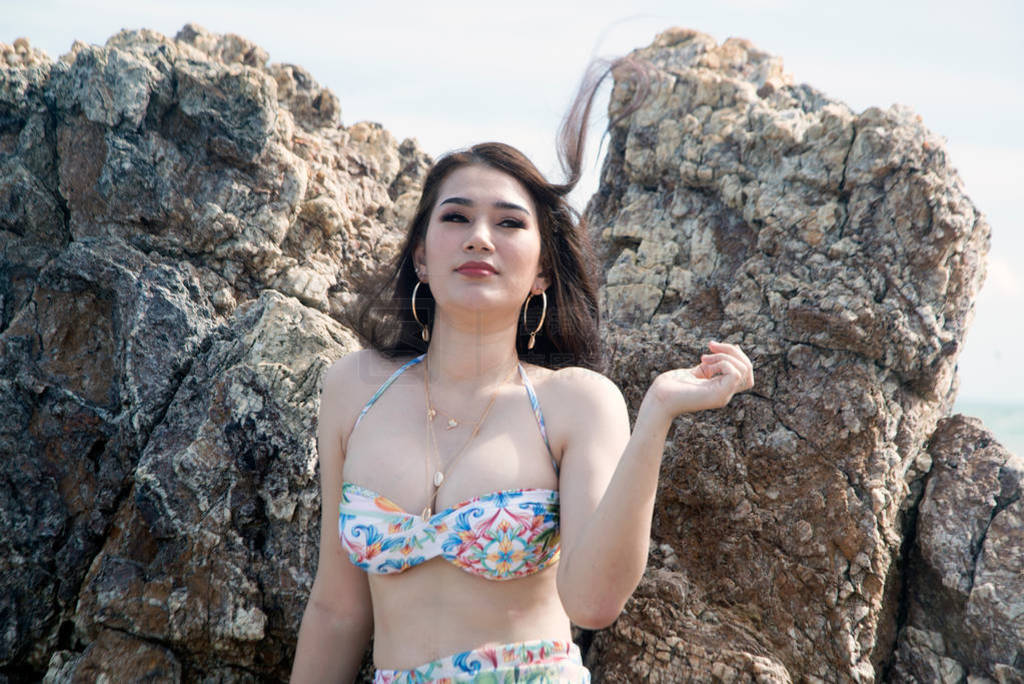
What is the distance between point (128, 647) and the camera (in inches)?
110

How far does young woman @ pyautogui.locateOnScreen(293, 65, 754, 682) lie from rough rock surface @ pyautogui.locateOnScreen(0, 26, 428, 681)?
0.28 metres

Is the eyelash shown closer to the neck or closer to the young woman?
the young woman

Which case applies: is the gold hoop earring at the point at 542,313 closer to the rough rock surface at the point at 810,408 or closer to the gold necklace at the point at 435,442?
the gold necklace at the point at 435,442

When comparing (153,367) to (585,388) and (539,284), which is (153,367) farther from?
(585,388)

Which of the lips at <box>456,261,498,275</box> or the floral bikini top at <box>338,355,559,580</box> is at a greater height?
the lips at <box>456,261,498,275</box>

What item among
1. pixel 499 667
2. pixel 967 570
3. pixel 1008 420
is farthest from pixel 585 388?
pixel 1008 420

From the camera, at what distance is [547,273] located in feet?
9.95

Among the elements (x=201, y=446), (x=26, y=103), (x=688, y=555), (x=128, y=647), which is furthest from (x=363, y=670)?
(x=26, y=103)

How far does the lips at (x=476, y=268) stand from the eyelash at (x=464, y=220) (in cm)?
19

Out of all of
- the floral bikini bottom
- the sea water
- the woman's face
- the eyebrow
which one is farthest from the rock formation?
the sea water

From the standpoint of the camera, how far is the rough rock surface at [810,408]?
2.96 m

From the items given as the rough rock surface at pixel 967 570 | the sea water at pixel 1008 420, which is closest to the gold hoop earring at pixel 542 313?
the rough rock surface at pixel 967 570

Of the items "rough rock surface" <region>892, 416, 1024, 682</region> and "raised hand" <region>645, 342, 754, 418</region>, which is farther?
"rough rock surface" <region>892, 416, 1024, 682</region>

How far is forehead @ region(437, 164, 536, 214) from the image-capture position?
2.80 m
